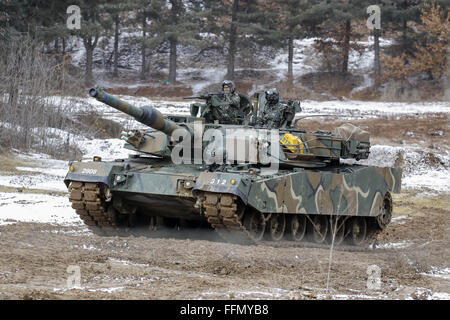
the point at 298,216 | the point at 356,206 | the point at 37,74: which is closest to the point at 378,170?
the point at 356,206

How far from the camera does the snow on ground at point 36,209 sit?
15609 millimetres

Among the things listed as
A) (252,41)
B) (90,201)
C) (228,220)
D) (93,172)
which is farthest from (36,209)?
(252,41)

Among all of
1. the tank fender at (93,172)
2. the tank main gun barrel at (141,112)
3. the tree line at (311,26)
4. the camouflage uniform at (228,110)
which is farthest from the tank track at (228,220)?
the tree line at (311,26)

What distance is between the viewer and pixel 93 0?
31.2 meters

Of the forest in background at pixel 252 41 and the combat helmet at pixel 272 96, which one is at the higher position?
the forest in background at pixel 252 41

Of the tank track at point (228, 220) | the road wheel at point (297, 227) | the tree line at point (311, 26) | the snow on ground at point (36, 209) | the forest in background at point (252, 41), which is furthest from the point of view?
the tree line at point (311, 26)

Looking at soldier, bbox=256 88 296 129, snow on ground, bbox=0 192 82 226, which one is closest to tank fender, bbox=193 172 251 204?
soldier, bbox=256 88 296 129

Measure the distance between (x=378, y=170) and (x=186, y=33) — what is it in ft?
94.2

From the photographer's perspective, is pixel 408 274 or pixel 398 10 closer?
pixel 408 274

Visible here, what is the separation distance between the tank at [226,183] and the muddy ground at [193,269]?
0.58m

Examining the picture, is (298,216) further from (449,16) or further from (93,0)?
(449,16)

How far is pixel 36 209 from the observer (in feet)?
55.5

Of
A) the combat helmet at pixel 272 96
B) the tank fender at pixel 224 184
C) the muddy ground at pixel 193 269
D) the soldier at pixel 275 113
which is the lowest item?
the muddy ground at pixel 193 269

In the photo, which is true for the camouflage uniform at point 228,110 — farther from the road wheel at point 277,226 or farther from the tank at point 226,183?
the road wheel at point 277,226
